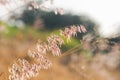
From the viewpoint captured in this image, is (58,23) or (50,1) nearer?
(50,1)

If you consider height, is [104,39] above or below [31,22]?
below

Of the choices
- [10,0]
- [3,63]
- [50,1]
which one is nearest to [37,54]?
[50,1]

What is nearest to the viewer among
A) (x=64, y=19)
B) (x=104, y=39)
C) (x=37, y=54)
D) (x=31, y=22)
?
(x=37, y=54)

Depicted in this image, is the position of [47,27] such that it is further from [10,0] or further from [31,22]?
[10,0]

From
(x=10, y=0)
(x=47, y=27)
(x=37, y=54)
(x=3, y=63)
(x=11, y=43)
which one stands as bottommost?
(x=37, y=54)

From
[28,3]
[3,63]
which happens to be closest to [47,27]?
[3,63]

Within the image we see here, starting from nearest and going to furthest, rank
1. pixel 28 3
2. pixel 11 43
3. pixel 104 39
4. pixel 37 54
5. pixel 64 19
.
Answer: pixel 37 54 → pixel 104 39 → pixel 28 3 → pixel 11 43 → pixel 64 19

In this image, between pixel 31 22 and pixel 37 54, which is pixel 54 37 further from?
pixel 31 22

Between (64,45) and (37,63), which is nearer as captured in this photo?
(37,63)

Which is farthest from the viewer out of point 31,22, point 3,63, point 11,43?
point 31,22
